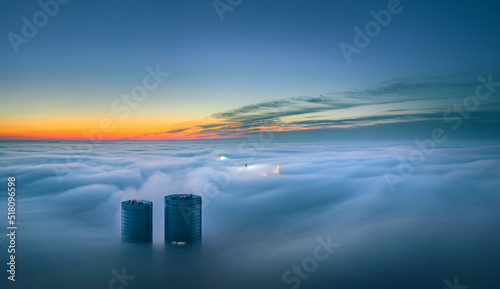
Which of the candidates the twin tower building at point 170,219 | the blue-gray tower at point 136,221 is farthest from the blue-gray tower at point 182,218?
the blue-gray tower at point 136,221

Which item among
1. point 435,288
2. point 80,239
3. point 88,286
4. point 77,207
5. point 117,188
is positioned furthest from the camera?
point 117,188

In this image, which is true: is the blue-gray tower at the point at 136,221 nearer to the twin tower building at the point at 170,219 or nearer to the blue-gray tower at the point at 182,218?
the twin tower building at the point at 170,219

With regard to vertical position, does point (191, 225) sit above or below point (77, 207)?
above

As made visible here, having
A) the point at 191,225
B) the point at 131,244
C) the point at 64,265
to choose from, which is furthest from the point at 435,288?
the point at 64,265

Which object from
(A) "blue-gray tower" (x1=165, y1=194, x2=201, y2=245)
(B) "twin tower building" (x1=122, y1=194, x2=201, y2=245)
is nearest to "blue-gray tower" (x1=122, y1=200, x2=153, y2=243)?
(B) "twin tower building" (x1=122, y1=194, x2=201, y2=245)

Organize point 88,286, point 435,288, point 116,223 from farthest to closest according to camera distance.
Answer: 1. point 116,223
2. point 435,288
3. point 88,286

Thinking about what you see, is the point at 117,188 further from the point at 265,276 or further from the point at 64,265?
the point at 265,276

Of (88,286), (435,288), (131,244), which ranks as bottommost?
(435,288)

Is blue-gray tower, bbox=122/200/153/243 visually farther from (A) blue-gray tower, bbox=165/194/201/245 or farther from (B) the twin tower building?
(A) blue-gray tower, bbox=165/194/201/245
